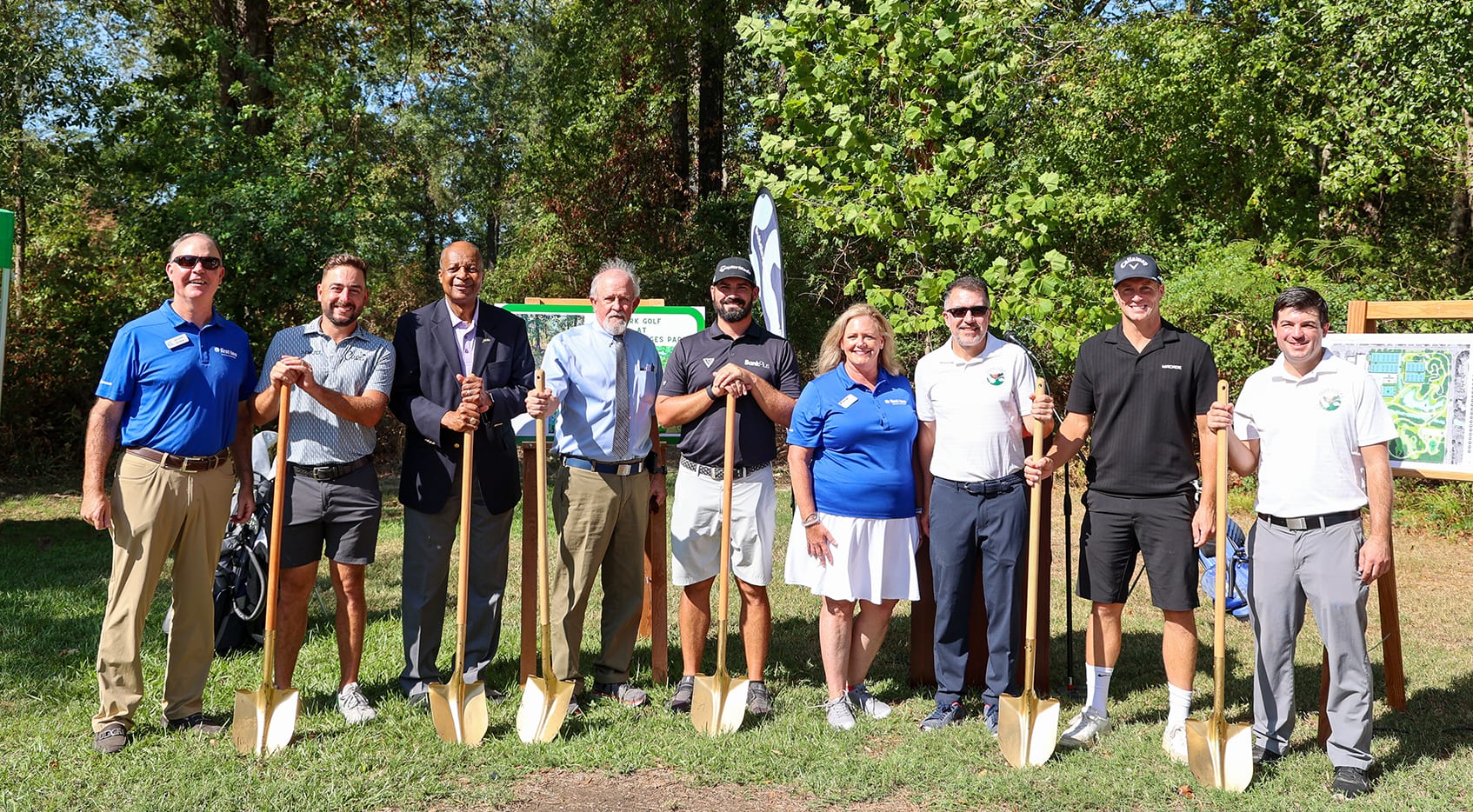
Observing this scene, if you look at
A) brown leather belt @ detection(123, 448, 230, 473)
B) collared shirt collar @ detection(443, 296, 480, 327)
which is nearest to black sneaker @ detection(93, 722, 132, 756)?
brown leather belt @ detection(123, 448, 230, 473)

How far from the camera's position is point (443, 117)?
30.0 meters

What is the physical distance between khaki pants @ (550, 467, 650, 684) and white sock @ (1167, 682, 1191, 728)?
99.0 inches

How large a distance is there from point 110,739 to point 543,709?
5.91 ft

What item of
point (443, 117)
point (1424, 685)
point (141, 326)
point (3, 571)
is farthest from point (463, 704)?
point (443, 117)

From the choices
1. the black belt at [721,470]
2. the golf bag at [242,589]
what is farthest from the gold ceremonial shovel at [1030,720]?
the golf bag at [242,589]

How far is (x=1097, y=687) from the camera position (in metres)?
4.88

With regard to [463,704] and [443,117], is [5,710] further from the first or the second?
[443,117]

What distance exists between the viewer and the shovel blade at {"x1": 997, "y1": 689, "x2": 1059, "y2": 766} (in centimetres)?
445

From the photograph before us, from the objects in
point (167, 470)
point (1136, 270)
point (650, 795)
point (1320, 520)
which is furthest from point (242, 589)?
point (1320, 520)

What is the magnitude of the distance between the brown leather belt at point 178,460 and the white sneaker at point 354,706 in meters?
1.23

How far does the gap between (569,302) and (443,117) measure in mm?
24793

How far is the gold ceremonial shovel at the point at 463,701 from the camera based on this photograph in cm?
462

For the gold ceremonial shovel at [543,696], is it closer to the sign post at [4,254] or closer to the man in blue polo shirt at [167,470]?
the man in blue polo shirt at [167,470]

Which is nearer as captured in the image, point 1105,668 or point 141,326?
point 141,326
